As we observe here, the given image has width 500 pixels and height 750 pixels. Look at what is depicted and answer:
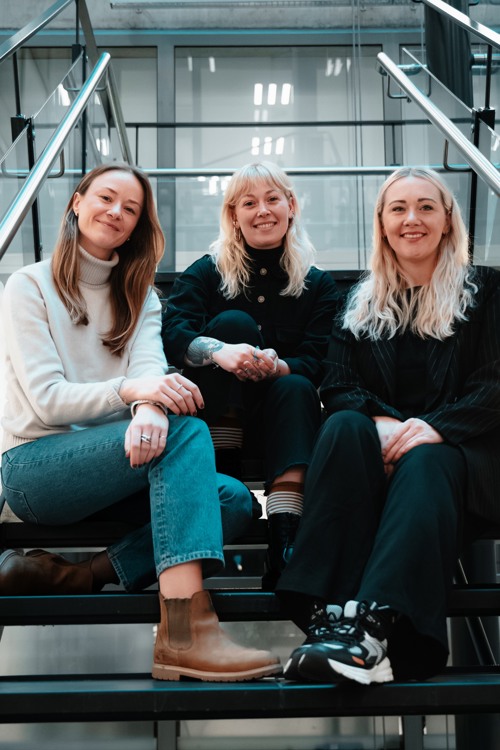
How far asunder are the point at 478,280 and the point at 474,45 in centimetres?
310

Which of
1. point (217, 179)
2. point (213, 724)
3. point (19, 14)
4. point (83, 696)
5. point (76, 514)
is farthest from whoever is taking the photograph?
point (19, 14)

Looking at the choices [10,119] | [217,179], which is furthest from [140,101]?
[10,119]

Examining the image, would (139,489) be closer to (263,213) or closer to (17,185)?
(263,213)

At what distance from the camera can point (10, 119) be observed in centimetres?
327

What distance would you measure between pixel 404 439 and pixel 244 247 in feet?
3.31

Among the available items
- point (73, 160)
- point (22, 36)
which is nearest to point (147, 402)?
point (22, 36)

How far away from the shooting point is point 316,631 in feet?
5.48

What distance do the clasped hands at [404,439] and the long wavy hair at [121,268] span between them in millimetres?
680

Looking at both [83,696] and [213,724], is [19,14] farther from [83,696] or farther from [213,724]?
[83,696]

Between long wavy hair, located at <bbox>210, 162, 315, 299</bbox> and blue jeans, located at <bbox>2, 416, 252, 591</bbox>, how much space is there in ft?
2.55

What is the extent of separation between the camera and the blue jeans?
1.75 metres

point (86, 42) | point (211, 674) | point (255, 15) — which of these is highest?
point (255, 15)

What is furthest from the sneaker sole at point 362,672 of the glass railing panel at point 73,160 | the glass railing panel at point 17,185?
the glass railing panel at point 73,160

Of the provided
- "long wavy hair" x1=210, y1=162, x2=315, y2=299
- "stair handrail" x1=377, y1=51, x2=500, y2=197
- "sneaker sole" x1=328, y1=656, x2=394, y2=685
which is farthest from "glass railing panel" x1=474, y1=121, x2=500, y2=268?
"sneaker sole" x1=328, y1=656, x2=394, y2=685
